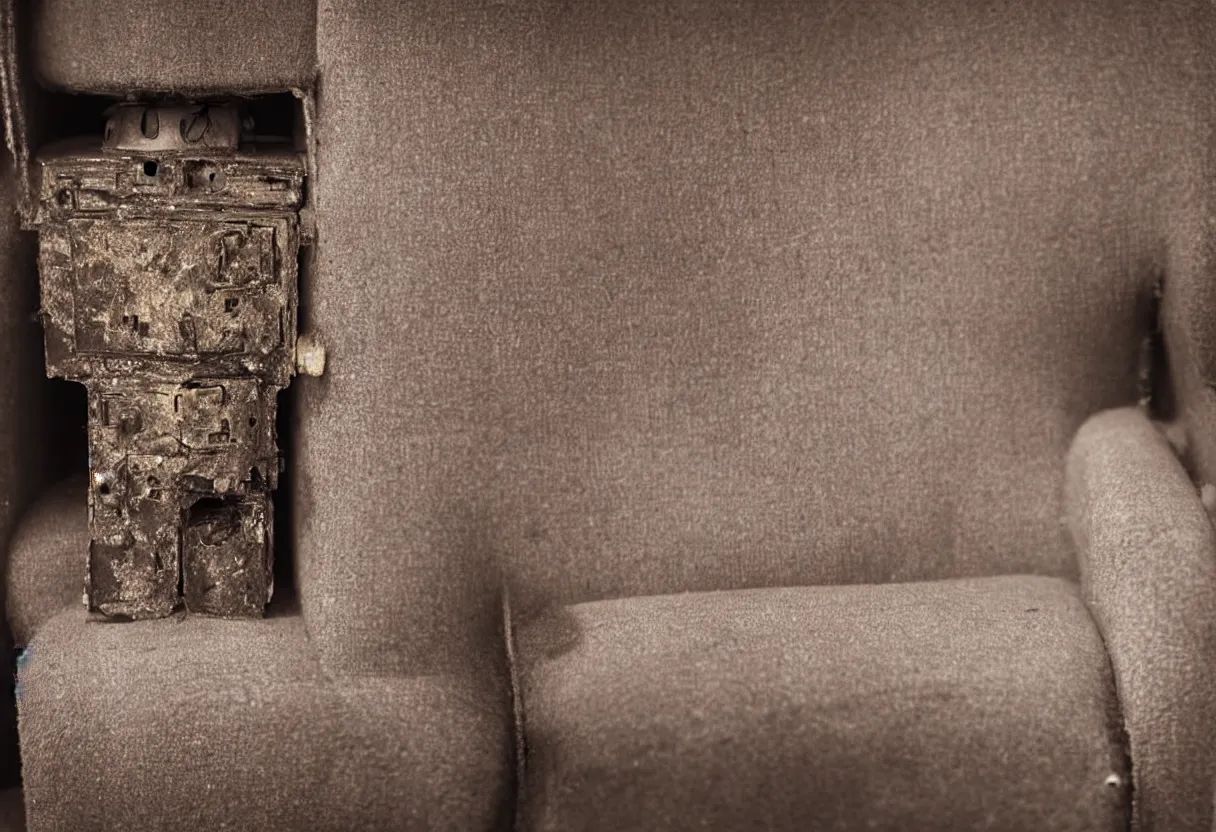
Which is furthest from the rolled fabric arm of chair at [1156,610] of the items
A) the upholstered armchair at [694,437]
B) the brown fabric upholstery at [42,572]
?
the brown fabric upholstery at [42,572]

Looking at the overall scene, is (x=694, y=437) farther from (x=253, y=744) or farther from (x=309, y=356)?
(x=253, y=744)

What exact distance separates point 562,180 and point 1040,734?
2.24 ft

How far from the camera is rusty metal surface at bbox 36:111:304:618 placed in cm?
133

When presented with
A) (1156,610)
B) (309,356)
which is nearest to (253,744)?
(309,356)

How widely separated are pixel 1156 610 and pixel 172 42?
1058 millimetres

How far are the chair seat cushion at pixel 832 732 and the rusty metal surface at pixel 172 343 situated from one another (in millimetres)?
371

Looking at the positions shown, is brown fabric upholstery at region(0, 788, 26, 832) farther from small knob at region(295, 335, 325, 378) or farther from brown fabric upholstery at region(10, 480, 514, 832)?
small knob at region(295, 335, 325, 378)

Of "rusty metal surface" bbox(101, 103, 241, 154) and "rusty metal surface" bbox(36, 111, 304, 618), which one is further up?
"rusty metal surface" bbox(101, 103, 241, 154)

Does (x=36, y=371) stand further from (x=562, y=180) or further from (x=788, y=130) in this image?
(x=788, y=130)

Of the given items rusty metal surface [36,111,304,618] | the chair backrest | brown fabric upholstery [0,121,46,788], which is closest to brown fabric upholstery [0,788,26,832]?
brown fabric upholstery [0,121,46,788]

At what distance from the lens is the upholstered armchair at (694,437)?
4.17 feet

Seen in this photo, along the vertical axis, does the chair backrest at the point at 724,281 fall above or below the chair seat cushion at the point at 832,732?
above

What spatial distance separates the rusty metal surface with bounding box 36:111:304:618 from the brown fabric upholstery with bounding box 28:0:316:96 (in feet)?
0.24

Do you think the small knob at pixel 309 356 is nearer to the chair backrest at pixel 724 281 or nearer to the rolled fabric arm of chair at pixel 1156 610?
the chair backrest at pixel 724 281
